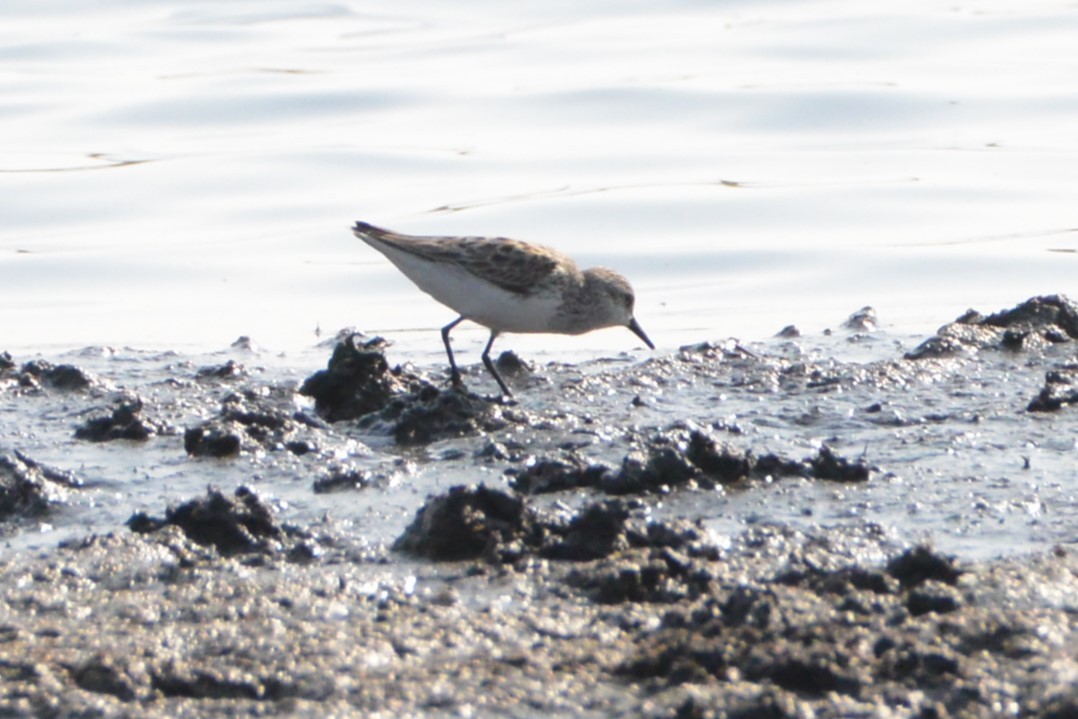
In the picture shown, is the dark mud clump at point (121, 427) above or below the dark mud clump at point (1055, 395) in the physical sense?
below

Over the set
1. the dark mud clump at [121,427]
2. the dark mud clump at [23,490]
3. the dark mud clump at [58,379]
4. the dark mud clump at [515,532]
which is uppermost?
the dark mud clump at [515,532]

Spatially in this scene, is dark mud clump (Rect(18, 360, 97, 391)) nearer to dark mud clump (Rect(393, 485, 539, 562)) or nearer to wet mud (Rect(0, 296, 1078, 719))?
wet mud (Rect(0, 296, 1078, 719))

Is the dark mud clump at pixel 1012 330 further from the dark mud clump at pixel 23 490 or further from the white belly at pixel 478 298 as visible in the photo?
the dark mud clump at pixel 23 490

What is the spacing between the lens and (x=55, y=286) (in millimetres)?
10891

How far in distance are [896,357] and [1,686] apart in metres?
4.94

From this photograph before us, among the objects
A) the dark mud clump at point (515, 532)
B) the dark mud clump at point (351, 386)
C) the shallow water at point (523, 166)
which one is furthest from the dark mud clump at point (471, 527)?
the dark mud clump at point (351, 386)

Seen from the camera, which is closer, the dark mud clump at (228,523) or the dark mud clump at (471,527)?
the dark mud clump at (471,527)

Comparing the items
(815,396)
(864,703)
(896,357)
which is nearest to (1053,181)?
(896,357)

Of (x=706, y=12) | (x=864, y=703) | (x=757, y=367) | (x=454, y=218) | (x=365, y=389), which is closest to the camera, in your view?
(x=864, y=703)

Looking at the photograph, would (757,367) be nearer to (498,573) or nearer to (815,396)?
(815,396)

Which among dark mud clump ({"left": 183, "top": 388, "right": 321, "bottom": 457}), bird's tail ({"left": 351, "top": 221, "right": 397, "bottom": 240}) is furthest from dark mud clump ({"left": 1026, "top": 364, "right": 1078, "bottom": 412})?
bird's tail ({"left": 351, "top": 221, "right": 397, "bottom": 240})

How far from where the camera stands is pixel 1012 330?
25.1ft

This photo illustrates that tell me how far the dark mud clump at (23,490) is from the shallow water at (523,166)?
→ 12.1 inches

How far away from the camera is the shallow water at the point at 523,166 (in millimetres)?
10164
